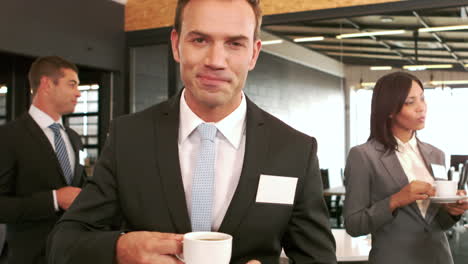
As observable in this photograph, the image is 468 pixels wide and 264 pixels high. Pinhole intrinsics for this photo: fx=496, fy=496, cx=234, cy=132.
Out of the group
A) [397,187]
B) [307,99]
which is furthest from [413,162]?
[307,99]

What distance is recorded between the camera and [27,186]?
2.97 m

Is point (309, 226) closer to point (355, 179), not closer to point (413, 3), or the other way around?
point (355, 179)

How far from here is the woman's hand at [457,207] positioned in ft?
7.92

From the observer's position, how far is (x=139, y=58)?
6.65 metres

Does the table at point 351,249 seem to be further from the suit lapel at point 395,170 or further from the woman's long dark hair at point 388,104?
the woman's long dark hair at point 388,104

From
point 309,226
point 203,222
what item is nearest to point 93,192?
point 203,222

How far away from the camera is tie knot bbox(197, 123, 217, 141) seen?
4.57ft

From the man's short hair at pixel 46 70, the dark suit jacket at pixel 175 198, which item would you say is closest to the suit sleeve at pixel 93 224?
the dark suit jacket at pixel 175 198

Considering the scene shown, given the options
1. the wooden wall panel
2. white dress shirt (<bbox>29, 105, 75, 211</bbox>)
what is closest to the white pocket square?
white dress shirt (<bbox>29, 105, 75, 211</bbox>)

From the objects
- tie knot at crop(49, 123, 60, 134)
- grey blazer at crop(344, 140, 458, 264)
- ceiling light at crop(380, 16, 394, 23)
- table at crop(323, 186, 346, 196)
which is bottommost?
table at crop(323, 186, 346, 196)

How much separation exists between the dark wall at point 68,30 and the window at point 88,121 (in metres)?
0.45

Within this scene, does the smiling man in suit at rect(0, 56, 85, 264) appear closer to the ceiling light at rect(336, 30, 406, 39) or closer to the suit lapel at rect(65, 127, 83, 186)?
the suit lapel at rect(65, 127, 83, 186)

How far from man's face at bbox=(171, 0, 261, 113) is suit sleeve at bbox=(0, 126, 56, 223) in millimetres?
1824

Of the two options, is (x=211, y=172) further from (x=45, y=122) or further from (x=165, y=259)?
(x=45, y=122)
